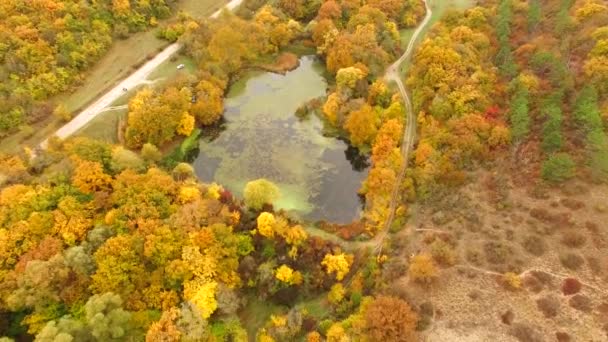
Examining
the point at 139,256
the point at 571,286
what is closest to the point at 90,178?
the point at 139,256

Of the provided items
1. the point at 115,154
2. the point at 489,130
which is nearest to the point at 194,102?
the point at 115,154

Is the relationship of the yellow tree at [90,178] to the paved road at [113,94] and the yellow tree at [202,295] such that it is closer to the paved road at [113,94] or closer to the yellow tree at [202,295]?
the paved road at [113,94]

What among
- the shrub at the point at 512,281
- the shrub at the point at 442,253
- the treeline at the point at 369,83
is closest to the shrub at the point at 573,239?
the shrub at the point at 512,281

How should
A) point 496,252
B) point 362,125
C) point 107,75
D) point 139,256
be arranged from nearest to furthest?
point 139,256 → point 496,252 → point 362,125 → point 107,75

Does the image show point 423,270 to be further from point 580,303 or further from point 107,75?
point 107,75

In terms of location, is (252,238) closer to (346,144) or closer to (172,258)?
(172,258)

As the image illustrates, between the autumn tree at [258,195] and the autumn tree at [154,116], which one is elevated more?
the autumn tree at [154,116]
